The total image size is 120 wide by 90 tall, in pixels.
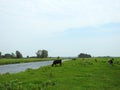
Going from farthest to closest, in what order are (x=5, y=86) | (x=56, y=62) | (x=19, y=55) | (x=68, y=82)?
(x=19, y=55) → (x=56, y=62) → (x=68, y=82) → (x=5, y=86)

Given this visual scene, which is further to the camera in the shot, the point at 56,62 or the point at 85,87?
the point at 56,62

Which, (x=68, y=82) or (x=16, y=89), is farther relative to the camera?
(x=68, y=82)

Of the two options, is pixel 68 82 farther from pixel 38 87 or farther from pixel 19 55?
pixel 19 55

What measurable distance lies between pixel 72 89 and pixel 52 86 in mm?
1578

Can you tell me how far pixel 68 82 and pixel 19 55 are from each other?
152 m

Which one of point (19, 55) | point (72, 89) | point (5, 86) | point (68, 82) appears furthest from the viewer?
point (19, 55)

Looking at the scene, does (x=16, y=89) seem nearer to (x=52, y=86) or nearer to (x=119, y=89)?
(x=52, y=86)

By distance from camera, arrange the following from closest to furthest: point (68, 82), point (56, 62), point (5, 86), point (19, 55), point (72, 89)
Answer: point (72, 89) < point (5, 86) < point (68, 82) < point (56, 62) < point (19, 55)

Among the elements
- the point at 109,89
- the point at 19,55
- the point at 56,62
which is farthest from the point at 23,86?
the point at 19,55

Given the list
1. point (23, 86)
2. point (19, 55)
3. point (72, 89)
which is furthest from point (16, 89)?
point (19, 55)

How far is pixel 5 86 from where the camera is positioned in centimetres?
1844

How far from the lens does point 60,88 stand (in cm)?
1736

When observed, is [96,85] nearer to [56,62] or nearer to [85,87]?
[85,87]

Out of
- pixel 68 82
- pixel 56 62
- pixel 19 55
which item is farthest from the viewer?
pixel 19 55
